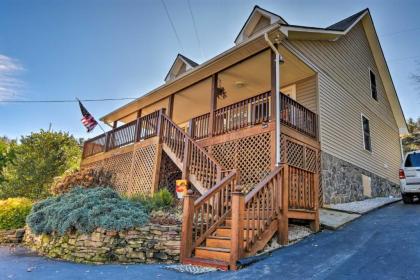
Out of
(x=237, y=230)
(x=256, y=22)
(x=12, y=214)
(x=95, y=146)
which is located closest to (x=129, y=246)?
(x=237, y=230)

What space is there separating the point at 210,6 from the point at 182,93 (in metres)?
3.53

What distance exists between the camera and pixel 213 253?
4820 mm

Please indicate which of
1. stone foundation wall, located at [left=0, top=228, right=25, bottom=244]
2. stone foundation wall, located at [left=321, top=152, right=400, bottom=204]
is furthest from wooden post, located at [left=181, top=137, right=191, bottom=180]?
stone foundation wall, located at [left=0, top=228, right=25, bottom=244]

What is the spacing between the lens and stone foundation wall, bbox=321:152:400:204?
31.4ft

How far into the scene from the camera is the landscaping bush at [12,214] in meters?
8.84

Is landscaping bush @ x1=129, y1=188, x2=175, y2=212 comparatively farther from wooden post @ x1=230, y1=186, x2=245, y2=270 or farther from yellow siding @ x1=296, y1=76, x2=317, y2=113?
yellow siding @ x1=296, y1=76, x2=317, y2=113

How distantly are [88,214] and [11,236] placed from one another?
14.4 feet

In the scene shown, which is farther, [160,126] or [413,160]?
[160,126]

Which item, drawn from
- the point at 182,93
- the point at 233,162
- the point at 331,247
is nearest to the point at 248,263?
the point at 331,247

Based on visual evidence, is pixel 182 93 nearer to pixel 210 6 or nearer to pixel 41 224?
pixel 210 6

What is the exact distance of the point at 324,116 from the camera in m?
10.1

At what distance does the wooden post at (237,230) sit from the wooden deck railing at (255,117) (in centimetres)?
399

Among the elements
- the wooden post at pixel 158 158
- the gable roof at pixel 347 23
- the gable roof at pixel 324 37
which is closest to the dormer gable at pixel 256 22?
the gable roof at pixel 324 37

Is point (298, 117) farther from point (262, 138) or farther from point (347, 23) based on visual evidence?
point (347, 23)
